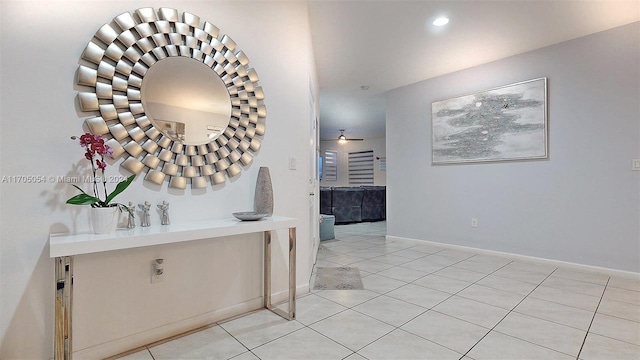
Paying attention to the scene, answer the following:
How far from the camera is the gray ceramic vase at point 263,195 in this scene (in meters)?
2.07

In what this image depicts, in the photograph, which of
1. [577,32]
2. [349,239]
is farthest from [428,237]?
[577,32]

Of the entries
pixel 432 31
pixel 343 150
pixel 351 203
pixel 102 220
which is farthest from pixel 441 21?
pixel 343 150

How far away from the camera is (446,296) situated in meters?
2.45

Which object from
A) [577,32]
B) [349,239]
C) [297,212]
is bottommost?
[349,239]

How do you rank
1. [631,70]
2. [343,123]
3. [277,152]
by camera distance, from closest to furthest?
[277,152] < [631,70] < [343,123]

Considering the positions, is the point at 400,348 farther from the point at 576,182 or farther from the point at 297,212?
the point at 576,182

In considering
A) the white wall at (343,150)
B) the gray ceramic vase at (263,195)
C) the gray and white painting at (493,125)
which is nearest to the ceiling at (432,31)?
the gray and white painting at (493,125)

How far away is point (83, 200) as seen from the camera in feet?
4.52

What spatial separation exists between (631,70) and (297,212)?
140 inches

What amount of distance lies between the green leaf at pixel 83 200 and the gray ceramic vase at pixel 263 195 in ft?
3.04

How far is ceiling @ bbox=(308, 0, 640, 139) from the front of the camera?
2602 mm

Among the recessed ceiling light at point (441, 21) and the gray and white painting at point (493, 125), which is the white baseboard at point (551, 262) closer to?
the gray and white painting at point (493, 125)

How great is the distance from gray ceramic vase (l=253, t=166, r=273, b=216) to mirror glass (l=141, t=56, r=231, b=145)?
1.37ft

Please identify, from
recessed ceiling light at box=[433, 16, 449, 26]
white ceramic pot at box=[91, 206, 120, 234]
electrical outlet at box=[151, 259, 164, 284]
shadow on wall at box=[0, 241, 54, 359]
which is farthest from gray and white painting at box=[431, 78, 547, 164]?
shadow on wall at box=[0, 241, 54, 359]
